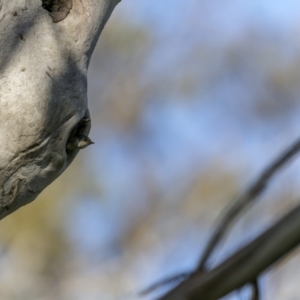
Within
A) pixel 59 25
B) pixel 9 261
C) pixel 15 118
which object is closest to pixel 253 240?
pixel 15 118

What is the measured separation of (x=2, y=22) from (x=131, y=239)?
2.45 metres

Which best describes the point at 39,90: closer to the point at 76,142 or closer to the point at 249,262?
the point at 76,142

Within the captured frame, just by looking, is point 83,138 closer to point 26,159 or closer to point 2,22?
point 26,159

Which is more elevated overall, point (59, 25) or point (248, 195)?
point (248, 195)

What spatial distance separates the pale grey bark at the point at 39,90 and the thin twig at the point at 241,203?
0.60 meters

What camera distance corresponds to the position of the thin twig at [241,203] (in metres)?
0.42

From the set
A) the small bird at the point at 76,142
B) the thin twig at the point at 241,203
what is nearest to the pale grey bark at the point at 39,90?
the small bird at the point at 76,142

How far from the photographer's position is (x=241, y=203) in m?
0.44

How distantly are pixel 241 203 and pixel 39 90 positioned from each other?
24.5 inches

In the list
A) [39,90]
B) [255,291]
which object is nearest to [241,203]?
[255,291]

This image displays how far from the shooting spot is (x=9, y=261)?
325cm

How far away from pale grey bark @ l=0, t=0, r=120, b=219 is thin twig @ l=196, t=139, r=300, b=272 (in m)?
0.60

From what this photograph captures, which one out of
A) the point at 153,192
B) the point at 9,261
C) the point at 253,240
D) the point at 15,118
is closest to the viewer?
the point at 253,240

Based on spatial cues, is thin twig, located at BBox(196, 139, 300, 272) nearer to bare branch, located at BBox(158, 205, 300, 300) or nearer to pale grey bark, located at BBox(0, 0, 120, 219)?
bare branch, located at BBox(158, 205, 300, 300)
